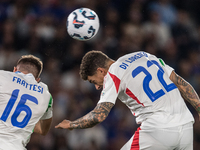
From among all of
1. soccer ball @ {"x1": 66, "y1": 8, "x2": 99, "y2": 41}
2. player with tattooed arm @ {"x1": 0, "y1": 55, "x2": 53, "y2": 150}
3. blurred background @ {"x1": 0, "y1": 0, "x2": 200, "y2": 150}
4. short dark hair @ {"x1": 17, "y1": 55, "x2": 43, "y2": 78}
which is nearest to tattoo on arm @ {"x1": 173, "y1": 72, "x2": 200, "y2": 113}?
player with tattooed arm @ {"x1": 0, "y1": 55, "x2": 53, "y2": 150}

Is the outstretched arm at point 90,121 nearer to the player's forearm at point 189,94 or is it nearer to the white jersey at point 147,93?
the white jersey at point 147,93

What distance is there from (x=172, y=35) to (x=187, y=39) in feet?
1.43

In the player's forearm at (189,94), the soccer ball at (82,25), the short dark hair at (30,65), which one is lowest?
the player's forearm at (189,94)

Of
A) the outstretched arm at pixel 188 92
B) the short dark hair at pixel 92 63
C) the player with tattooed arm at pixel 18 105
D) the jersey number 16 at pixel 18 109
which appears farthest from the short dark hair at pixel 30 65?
the outstretched arm at pixel 188 92

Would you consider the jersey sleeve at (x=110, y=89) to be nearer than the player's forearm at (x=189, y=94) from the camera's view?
Yes

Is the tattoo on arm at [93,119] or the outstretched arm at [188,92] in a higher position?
the outstretched arm at [188,92]

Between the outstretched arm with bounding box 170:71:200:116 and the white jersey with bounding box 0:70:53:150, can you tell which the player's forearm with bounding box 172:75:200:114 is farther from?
the white jersey with bounding box 0:70:53:150

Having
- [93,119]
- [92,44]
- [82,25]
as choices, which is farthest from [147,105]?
[92,44]

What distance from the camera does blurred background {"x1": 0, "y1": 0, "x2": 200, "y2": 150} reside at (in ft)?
→ 21.8

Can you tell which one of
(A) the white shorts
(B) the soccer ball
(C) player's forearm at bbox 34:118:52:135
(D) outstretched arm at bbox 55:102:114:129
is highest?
(B) the soccer ball

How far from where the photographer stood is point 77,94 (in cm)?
708

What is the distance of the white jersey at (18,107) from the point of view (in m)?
3.06

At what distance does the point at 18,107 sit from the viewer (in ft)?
10.2

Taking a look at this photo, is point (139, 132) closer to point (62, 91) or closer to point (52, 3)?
point (62, 91)
